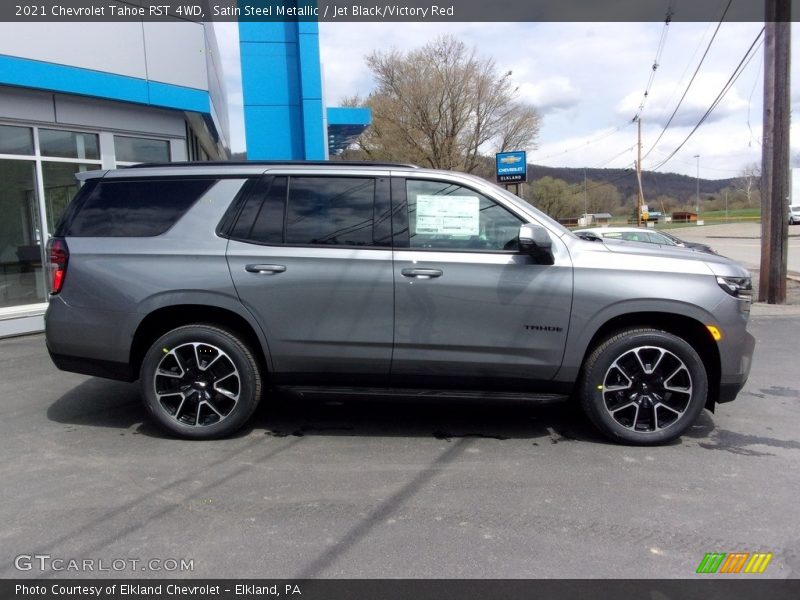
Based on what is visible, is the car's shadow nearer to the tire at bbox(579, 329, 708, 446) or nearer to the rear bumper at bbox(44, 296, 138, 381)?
the tire at bbox(579, 329, 708, 446)

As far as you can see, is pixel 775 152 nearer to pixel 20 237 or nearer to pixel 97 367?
pixel 97 367

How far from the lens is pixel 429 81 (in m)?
32.7

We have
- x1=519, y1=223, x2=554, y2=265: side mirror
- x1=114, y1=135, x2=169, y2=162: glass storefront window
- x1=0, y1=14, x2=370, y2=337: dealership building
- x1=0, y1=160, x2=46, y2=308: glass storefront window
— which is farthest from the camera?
x1=114, y1=135, x2=169, y2=162: glass storefront window

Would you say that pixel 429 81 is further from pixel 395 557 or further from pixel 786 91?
pixel 395 557

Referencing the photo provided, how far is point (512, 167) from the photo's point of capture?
22469 millimetres

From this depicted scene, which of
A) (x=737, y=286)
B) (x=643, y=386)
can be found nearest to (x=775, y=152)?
(x=737, y=286)

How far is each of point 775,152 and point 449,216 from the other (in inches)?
356

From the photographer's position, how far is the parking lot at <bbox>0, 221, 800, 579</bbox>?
2.93m

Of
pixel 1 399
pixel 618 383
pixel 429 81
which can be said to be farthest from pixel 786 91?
pixel 429 81

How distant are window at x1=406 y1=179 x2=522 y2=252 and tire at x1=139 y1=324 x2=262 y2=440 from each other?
1528 mm

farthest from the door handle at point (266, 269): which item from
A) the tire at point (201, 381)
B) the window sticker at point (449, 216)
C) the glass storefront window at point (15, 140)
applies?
the glass storefront window at point (15, 140)

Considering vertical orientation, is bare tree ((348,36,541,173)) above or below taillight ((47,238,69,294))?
above

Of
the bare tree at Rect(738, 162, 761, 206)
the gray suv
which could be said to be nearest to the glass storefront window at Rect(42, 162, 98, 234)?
the gray suv
